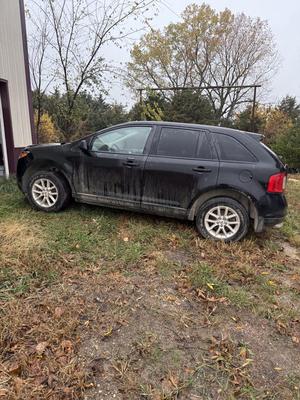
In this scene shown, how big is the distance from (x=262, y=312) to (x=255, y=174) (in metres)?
Answer: 1.81

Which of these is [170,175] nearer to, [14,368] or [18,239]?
[18,239]

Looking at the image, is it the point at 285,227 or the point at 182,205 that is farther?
the point at 285,227

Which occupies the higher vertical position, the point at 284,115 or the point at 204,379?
the point at 284,115

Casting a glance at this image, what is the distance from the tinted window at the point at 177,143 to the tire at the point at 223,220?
2.56 ft

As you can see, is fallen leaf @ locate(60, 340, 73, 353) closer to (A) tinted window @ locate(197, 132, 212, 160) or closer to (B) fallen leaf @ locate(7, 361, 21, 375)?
(B) fallen leaf @ locate(7, 361, 21, 375)

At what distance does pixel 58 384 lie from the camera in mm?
1931

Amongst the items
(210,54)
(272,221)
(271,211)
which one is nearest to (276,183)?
(271,211)

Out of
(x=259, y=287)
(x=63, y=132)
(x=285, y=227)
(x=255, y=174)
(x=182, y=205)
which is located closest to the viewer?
(x=259, y=287)

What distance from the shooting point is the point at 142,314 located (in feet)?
8.66

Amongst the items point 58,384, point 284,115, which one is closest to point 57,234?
point 58,384

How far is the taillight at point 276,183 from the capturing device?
150 inches

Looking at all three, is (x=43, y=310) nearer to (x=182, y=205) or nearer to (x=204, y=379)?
(x=204, y=379)

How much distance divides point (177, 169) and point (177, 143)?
1.35 ft

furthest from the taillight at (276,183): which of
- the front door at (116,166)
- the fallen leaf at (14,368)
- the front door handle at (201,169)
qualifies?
the fallen leaf at (14,368)
